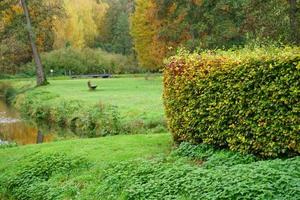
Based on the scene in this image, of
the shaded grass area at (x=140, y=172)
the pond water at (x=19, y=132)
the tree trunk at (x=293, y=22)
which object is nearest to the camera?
the shaded grass area at (x=140, y=172)

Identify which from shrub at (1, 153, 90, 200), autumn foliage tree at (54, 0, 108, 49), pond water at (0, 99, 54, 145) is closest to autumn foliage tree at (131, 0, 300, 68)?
pond water at (0, 99, 54, 145)

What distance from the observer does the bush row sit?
2003 cm

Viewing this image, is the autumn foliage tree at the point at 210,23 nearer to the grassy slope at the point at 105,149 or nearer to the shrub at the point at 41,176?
the grassy slope at the point at 105,149

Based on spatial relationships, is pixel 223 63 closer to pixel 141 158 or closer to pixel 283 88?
pixel 283 88

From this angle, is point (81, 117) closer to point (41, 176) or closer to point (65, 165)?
point (65, 165)

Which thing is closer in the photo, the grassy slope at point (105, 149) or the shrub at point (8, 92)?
the grassy slope at point (105, 149)

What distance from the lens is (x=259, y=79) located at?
10.4 metres

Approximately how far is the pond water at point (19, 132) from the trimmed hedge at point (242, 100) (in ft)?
40.6

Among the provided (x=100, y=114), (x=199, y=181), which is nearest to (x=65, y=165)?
(x=199, y=181)

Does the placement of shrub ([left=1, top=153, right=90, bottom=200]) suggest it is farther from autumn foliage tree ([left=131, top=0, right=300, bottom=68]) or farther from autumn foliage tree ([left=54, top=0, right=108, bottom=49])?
autumn foliage tree ([left=54, top=0, right=108, bottom=49])

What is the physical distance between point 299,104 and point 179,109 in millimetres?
4162

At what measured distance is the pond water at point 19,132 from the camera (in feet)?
78.4

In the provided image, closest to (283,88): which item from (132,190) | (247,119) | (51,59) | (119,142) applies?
(247,119)

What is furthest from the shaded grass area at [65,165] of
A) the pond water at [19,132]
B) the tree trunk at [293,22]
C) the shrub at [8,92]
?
the shrub at [8,92]
